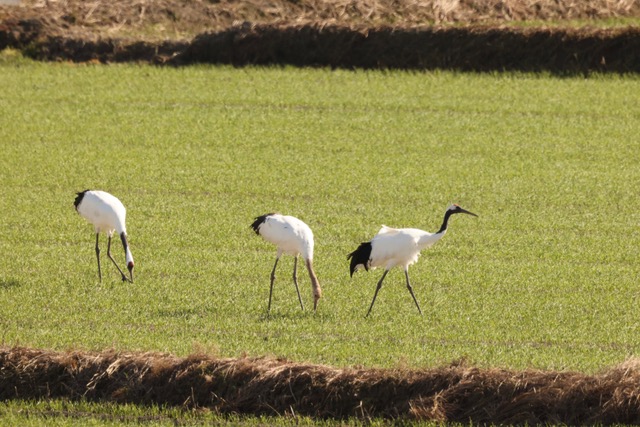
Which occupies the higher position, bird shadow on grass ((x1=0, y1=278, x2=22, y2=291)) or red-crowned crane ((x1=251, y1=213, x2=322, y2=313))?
red-crowned crane ((x1=251, y1=213, x2=322, y2=313))

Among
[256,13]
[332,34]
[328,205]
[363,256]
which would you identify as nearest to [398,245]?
[363,256]

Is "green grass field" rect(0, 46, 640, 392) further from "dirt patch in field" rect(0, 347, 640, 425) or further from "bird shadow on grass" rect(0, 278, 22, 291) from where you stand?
"dirt patch in field" rect(0, 347, 640, 425)

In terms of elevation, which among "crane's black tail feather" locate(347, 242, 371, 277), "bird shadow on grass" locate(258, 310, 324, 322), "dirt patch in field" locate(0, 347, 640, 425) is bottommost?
"bird shadow on grass" locate(258, 310, 324, 322)

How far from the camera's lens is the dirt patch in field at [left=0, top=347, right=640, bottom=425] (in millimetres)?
11906

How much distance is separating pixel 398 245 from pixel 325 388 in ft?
11.5

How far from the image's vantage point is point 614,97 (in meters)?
27.9

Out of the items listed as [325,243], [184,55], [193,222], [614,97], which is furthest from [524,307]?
[184,55]

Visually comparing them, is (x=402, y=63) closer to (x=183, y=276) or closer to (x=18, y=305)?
(x=183, y=276)

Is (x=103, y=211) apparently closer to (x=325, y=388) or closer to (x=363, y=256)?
(x=363, y=256)

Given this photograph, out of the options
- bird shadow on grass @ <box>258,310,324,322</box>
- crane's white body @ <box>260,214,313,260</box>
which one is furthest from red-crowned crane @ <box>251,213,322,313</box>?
bird shadow on grass @ <box>258,310,324,322</box>

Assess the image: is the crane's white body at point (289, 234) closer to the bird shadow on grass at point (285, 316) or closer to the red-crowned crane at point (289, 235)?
the red-crowned crane at point (289, 235)

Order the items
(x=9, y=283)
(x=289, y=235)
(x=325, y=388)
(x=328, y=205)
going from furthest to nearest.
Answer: (x=328, y=205), (x=9, y=283), (x=289, y=235), (x=325, y=388)

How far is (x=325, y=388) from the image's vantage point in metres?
12.3

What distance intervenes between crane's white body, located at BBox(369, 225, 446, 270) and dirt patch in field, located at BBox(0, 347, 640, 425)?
3187 mm
